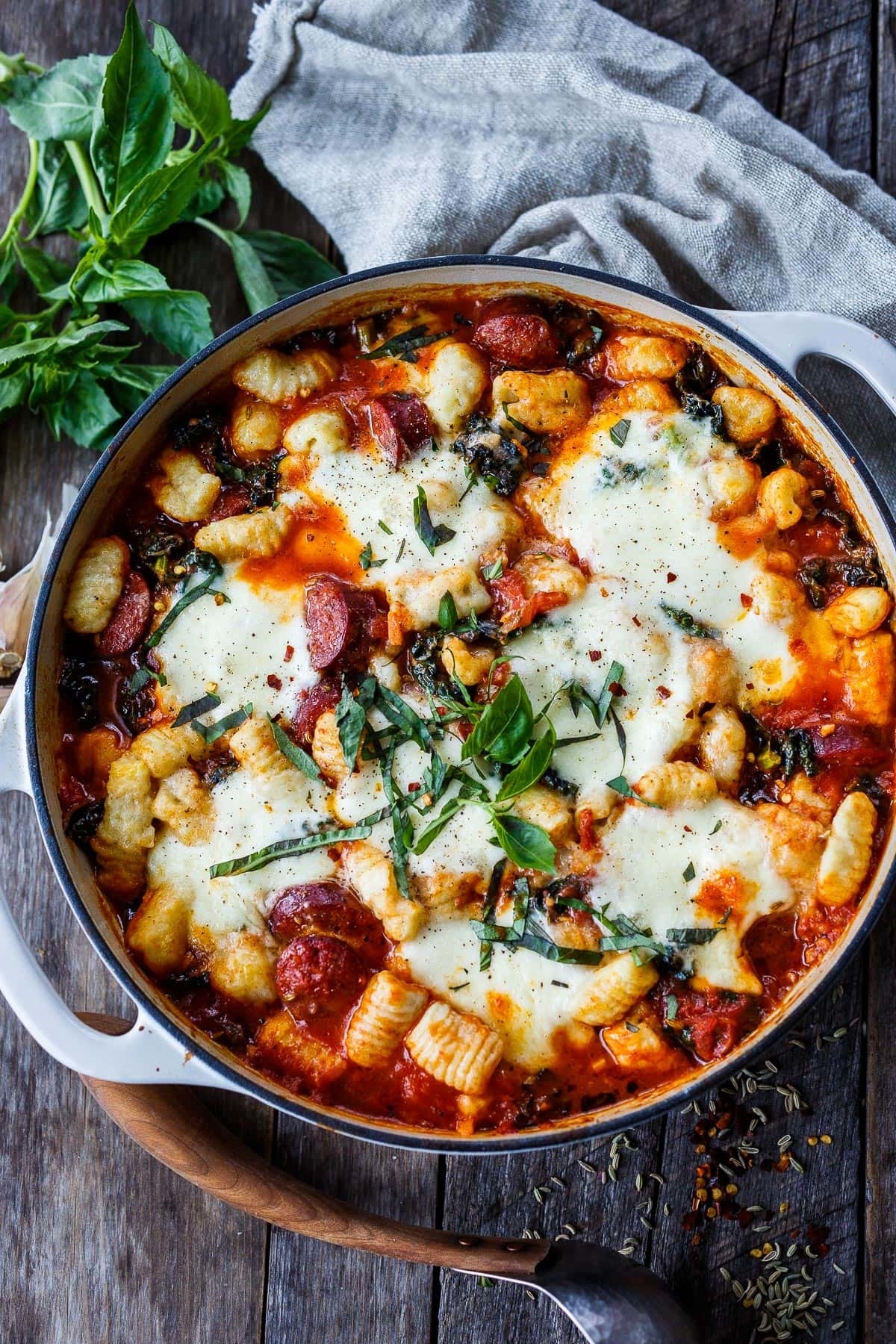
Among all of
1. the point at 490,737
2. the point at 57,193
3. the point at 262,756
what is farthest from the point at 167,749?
the point at 57,193

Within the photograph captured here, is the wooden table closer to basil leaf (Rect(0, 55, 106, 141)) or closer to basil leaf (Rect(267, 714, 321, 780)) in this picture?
basil leaf (Rect(0, 55, 106, 141))

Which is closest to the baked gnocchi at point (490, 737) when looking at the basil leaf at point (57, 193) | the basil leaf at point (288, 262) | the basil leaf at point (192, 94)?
the basil leaf at point (288, 262)

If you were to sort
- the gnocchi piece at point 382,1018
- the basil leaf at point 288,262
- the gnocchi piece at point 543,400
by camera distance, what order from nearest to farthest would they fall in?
1. the gnocchi piece at point 382,1018
2. the gnocchi piece at point 543,400
3. the basil leaf at point 288,262

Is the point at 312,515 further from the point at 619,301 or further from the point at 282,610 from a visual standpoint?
the point at 619,301

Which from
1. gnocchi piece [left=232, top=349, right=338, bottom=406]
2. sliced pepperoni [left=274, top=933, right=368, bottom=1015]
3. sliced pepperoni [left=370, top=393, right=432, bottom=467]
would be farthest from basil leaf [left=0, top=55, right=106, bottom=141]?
sliced pepperoni [left=274, top=933, right=368, bottom=1015]

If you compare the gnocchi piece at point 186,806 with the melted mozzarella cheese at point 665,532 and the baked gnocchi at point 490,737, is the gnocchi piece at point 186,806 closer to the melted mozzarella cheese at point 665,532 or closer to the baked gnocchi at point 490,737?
the baked gnocchi at point 490,737

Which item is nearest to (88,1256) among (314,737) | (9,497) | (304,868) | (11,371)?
(304,868)
